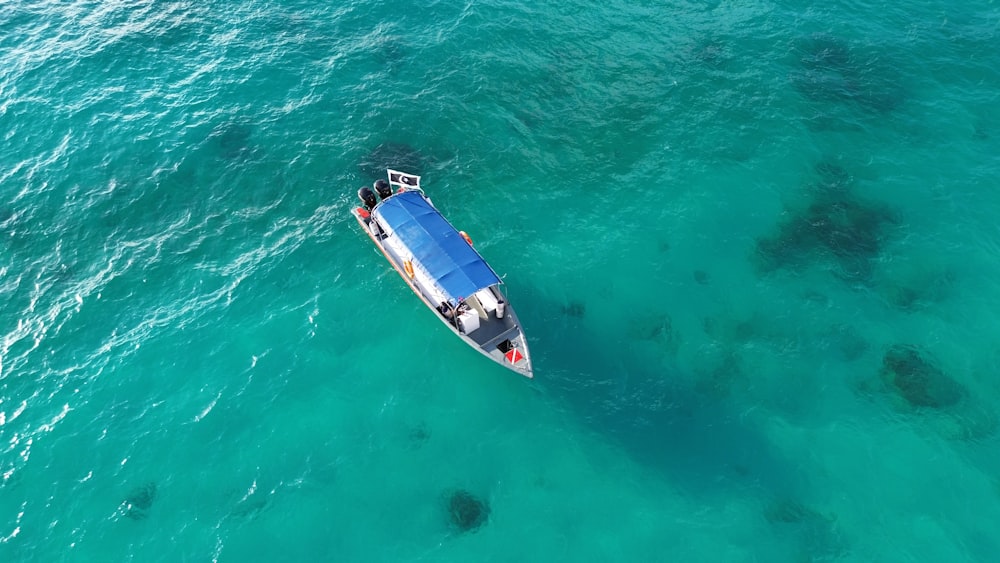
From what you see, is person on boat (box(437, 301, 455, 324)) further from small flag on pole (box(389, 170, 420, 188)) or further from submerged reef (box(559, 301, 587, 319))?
small flag on pole (box(389, 170, 420, 188))

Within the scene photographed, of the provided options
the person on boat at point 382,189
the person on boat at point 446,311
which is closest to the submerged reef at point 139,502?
the person on boat at point 446,311

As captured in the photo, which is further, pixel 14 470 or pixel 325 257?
pixel 325 257

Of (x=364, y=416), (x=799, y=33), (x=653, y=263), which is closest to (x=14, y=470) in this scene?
(x=364, y=416)

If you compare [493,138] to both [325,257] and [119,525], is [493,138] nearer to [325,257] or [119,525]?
[325,257]

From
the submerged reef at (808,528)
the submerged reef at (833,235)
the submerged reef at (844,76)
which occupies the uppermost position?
the submerged reef at (844,76)

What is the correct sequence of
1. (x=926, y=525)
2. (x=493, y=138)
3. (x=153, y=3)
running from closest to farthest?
(x=926, y=525) < (x=493, y=138) < (x=153, y=3)

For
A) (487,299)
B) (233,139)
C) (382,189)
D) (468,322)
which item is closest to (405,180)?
(382,189)

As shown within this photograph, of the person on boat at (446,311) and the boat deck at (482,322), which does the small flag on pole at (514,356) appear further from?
the person on boat at (446,311)
